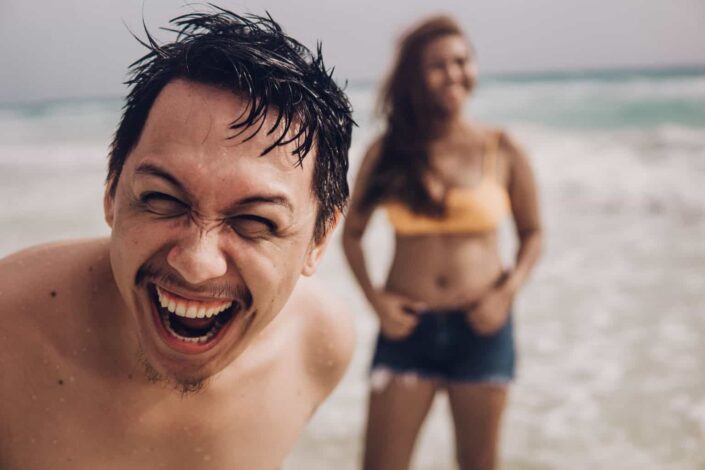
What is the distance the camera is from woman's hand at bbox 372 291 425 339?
2.70m

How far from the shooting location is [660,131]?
43.2 feet

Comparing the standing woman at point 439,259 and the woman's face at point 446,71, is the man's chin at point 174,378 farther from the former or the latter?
the woman's face at point 446,71

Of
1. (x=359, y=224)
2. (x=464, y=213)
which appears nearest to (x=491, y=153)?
(x=464, y=213)

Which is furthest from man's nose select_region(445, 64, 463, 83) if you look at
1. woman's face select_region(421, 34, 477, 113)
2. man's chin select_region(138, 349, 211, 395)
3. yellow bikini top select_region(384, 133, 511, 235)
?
man's chin select_region(138, 349, 211, 395)

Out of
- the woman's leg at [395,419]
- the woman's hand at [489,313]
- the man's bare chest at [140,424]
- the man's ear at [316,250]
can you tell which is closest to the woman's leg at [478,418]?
the woman's leg at [395,419]

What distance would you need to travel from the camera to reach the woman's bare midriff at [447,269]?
2.74 m

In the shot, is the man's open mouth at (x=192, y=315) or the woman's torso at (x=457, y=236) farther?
the woman's torso at (x=457, y=236)

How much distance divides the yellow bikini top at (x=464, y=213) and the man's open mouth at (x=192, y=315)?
148 cm

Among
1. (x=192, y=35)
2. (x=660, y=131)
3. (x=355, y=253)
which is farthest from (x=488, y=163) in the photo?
(x=660, y=131)

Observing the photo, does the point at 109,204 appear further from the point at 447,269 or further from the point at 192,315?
the point at 447,269

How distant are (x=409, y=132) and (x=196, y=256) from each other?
1776 millimetres

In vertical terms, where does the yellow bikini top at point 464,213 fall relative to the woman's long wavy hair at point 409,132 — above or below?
below

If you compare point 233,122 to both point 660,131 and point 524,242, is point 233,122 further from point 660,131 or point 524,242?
point 660,131

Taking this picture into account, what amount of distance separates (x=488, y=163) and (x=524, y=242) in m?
0.40
